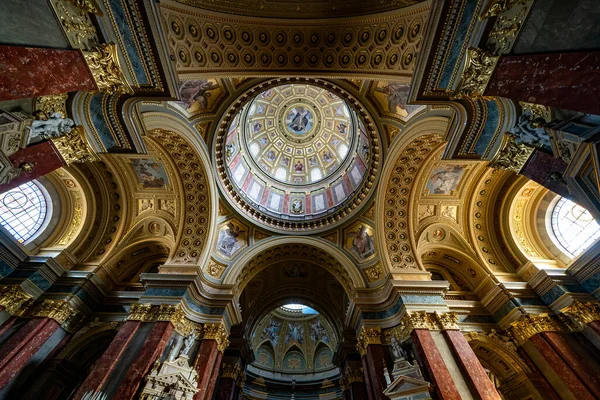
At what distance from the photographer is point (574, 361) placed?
324 inches

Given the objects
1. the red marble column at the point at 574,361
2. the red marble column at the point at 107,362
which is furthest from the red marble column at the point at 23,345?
the red marble column at the point at 574,361

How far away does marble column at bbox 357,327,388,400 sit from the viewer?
9502 millimetres

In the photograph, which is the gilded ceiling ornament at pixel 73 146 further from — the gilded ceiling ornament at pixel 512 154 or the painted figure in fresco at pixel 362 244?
the painted figure in fresco at pixel 362 244

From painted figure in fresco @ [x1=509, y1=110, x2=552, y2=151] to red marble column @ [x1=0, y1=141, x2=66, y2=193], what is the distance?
10003 mm

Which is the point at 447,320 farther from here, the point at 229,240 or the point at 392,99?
the point at 229,240

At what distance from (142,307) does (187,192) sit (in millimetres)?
5435

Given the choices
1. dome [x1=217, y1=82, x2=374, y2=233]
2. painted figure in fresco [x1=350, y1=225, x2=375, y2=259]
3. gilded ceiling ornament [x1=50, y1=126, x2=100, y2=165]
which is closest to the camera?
gilded ceiling ornament [x1=50, y1=126, x2=100, y2=165]

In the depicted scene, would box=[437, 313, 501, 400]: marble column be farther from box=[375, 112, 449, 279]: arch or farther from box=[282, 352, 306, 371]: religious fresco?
box=[282, 352, 306, 371]: religious fresco

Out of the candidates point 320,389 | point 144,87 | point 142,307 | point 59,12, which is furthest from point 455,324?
point 320,389

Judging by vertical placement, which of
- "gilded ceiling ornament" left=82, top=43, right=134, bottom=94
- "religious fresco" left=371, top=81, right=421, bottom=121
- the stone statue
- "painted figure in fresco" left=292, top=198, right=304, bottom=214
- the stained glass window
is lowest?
the stone statue

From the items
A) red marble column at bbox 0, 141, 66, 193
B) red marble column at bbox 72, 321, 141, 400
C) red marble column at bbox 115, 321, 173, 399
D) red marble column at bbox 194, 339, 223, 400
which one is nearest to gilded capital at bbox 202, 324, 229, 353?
red marble column at bbox 194, 339, 223, 400

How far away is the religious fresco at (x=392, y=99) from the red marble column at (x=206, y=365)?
12.2 m

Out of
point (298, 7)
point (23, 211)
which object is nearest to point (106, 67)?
point (298, 7)

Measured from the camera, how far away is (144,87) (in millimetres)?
5988
